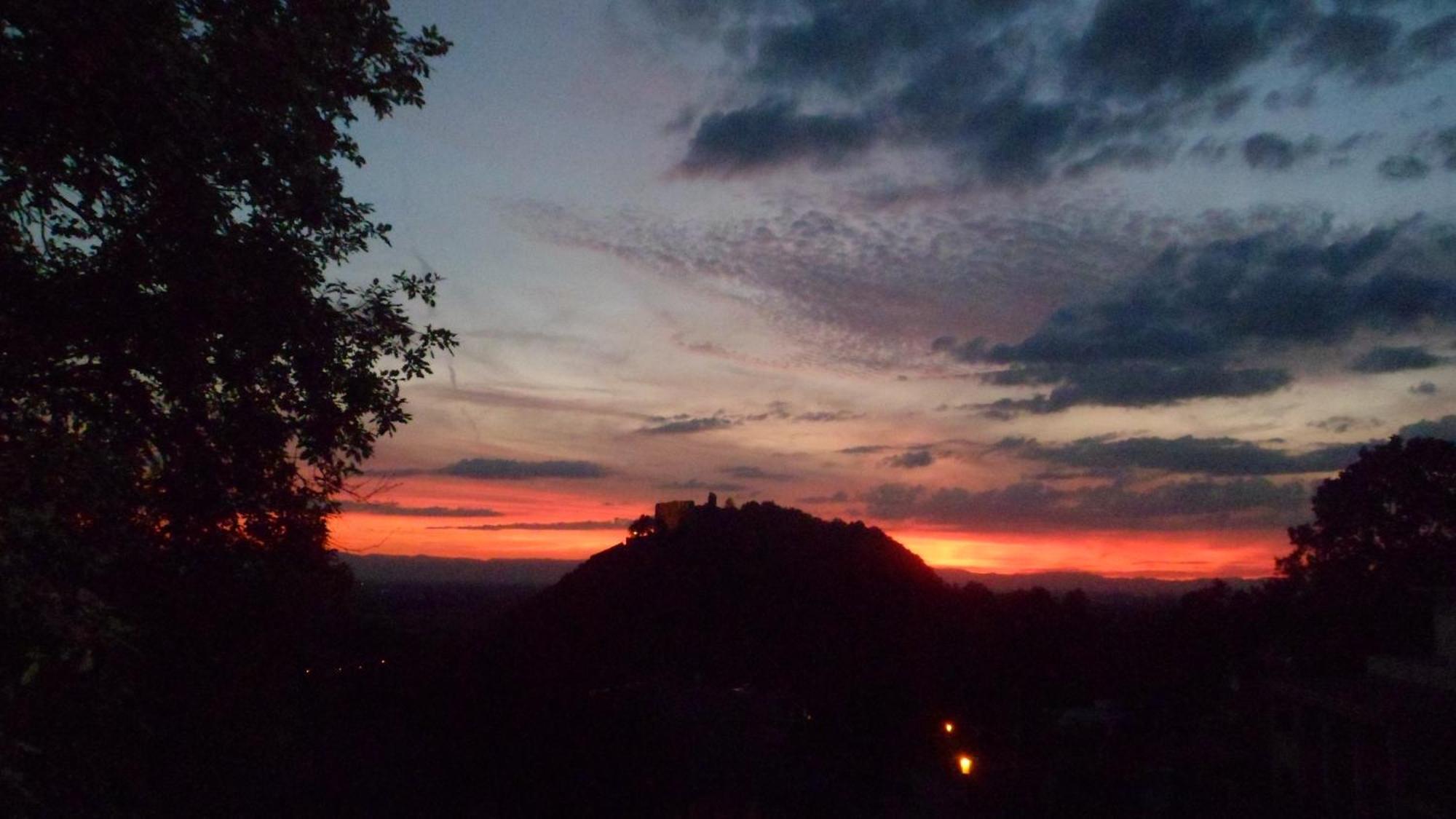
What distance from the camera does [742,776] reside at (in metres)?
17.9

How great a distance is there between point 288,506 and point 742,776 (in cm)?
1322

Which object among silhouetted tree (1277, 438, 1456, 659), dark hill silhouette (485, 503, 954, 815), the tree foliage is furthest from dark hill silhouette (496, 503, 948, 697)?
the tree foliage

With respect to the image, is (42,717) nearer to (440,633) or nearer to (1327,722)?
(1327,722)

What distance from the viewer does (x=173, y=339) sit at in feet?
19.0

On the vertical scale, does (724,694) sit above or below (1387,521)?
below

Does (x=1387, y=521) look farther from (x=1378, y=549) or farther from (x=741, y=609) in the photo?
(x=741, y=609)

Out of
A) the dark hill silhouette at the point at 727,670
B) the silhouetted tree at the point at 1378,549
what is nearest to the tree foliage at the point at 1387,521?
the silhouetted tree at the point at 1378,549

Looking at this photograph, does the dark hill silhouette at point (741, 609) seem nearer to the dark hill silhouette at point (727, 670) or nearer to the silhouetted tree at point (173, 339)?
the dark hill silhouette at point (727, 670)

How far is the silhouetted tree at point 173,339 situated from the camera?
179 inches

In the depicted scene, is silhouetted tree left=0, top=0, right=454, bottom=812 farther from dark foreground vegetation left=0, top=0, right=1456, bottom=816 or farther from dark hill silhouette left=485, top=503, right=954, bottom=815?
dark hill silhouette left=485, top=503, right=954, bottom=815

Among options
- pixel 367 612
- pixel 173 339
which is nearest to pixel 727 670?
pixel 367 612

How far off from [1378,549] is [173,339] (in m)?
38.7

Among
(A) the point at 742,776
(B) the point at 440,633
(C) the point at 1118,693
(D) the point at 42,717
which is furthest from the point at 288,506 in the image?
(B) the point at 440,633

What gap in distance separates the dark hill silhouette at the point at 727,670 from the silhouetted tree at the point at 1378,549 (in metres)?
12.5
